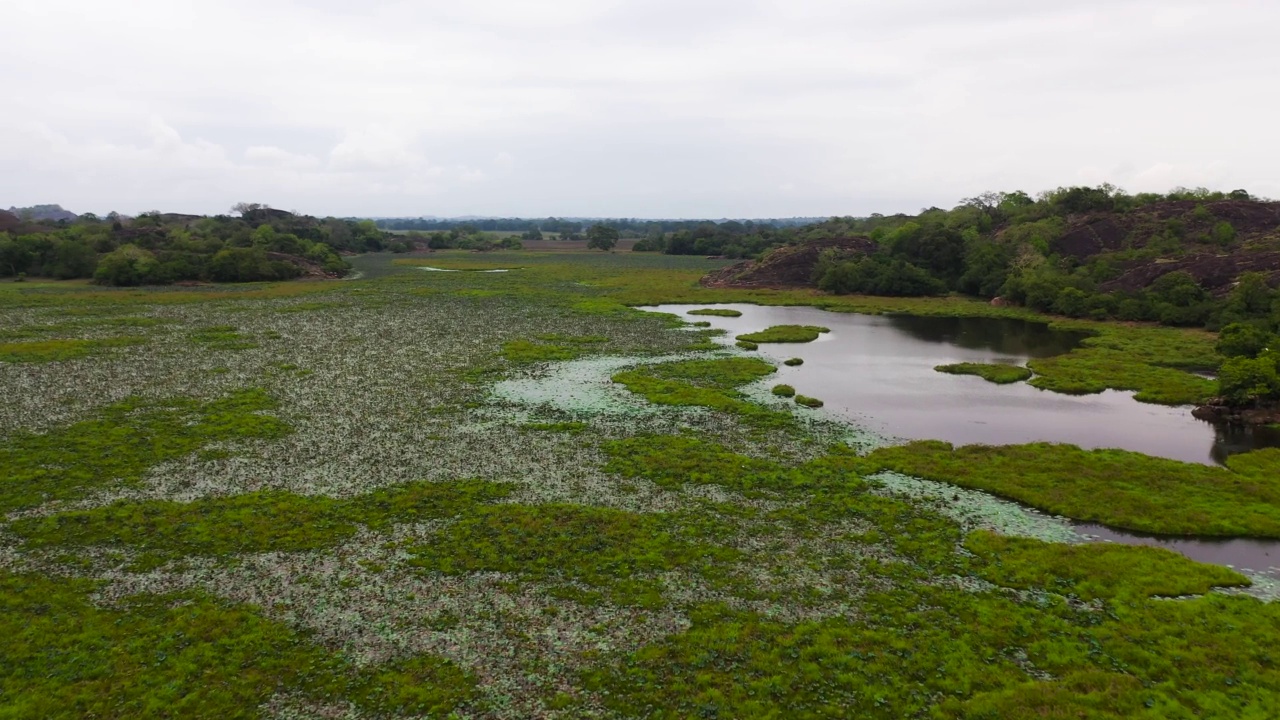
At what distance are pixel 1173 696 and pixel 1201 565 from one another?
8.40 m

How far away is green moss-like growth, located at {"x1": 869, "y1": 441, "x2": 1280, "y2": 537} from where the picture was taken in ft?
83.0

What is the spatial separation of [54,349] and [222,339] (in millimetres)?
10756

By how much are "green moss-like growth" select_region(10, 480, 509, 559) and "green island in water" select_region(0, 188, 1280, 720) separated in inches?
5.8

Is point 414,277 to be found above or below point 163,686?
above

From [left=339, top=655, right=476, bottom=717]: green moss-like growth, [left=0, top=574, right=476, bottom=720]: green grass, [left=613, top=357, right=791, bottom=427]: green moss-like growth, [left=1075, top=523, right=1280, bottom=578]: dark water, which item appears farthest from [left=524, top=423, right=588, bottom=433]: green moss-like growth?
[left=1075, top=523, right=1280, bottom=578]: dark water

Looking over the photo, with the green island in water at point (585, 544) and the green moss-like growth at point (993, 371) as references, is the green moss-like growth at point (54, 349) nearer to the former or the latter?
the green island in water at point (585, 544)

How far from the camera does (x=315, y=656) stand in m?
16.8

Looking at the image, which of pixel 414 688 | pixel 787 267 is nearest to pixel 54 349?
pixel 414 688

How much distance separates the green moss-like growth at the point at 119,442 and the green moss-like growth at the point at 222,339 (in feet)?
55.1

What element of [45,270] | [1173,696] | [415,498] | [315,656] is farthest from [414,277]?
[1173,696]

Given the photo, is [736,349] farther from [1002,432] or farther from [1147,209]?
[1147,209]

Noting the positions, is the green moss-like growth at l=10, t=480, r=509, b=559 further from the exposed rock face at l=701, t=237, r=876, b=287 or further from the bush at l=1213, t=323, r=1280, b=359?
the exposed rock face at l=701, t=237, r=876, b=287

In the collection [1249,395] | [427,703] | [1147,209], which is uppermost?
[1147,209]

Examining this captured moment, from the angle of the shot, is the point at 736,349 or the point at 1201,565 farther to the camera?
the point at 736,349
